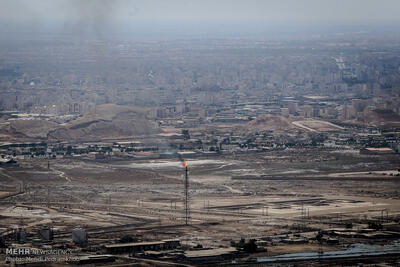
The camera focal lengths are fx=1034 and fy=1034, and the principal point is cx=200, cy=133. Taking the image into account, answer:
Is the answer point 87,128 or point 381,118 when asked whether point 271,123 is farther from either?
point 87,128

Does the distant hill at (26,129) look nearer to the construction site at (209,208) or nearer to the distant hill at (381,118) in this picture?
the construction site at (209,208)

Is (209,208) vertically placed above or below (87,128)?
below

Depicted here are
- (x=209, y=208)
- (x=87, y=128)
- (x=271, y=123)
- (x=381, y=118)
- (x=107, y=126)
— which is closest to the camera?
(x=209, y=208)

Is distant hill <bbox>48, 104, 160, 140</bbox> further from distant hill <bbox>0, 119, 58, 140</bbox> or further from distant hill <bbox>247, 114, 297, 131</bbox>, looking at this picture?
distant hill <bbox>247, 114, 297, 131</bbox>

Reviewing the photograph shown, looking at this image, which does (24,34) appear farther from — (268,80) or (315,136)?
(315,136)

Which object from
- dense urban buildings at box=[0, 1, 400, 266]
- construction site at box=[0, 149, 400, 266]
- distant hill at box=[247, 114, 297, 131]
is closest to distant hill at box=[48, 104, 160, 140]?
dense urban buildings at box=[0, 1, 400, 266]

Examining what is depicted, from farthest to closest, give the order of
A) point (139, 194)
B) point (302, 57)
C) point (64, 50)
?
point (302, 57) < point (64, 50) < point (139, 194)

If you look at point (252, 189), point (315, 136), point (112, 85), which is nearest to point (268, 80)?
point (112, 85)

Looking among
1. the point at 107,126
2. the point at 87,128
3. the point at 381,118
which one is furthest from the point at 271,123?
the point at 87,128
